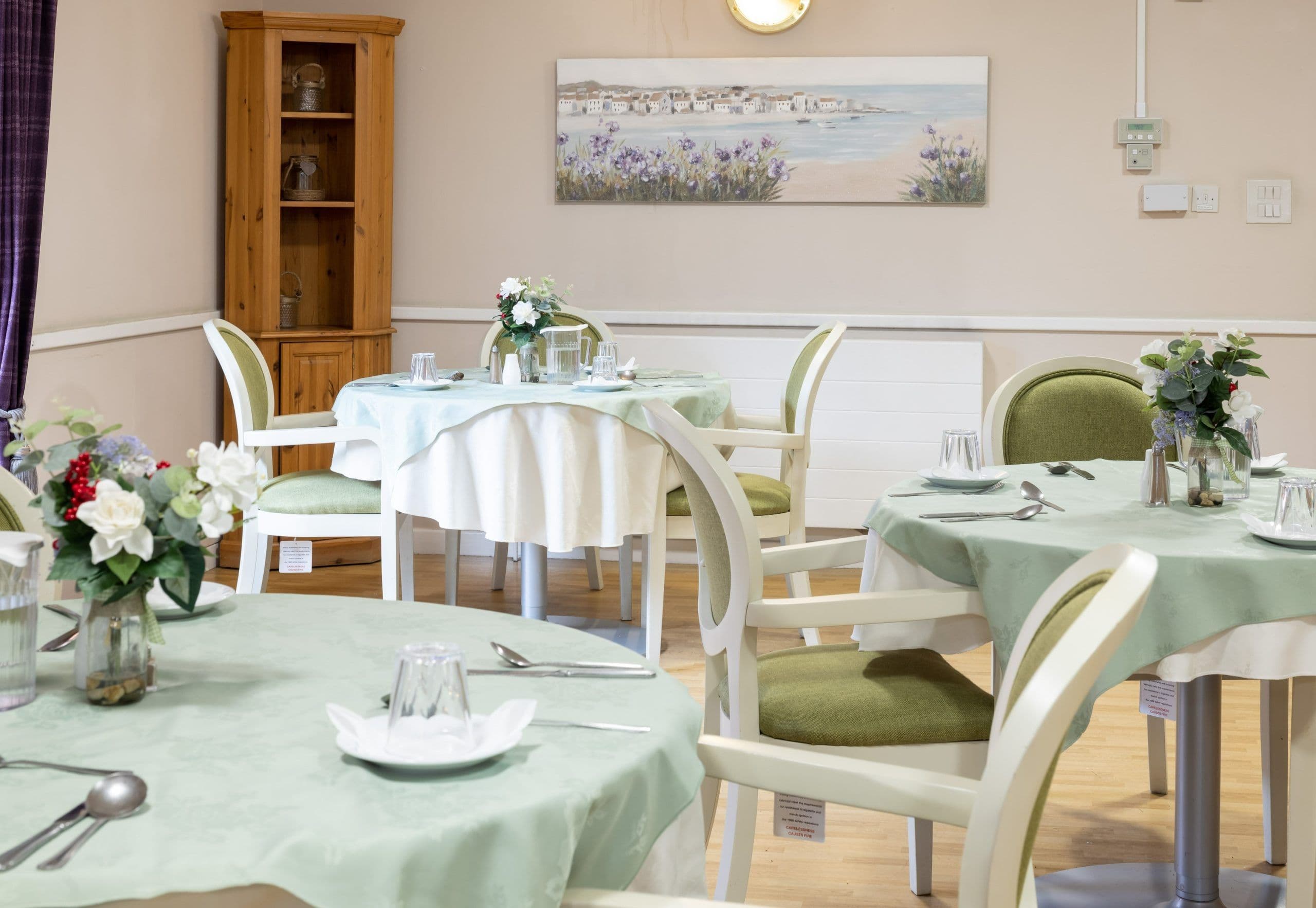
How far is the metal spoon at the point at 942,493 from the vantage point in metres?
2.54

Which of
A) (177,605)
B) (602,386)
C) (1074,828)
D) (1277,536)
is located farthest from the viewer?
(602,386)

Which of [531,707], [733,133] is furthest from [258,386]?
[531,707]

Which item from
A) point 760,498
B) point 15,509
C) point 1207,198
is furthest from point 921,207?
point 15,509

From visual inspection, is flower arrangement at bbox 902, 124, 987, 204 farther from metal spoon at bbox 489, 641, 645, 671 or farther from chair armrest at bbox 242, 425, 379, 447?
metal spoon at bbox 489, 641, 645, 671

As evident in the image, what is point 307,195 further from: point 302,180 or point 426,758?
point 426,758

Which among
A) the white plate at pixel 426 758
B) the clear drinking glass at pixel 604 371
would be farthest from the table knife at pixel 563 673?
the clear drinking glass at pixel 604 371

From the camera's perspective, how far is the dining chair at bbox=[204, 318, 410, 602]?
3846 millimetres

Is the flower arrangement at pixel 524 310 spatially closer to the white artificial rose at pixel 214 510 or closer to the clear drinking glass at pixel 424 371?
the clear drinking glass at pixel 424 371

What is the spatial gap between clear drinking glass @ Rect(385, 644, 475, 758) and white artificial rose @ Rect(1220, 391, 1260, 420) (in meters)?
1.74

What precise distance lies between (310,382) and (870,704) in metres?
3.71

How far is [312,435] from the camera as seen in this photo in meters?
3.88

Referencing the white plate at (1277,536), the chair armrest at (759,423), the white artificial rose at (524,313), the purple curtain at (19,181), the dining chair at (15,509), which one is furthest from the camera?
the chair armrest at (759,423)

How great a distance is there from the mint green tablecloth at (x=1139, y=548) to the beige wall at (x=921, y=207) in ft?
9.71

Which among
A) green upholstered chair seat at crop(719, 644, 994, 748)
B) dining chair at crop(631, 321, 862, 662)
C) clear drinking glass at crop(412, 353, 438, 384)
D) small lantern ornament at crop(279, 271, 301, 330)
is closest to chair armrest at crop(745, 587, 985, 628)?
green upholstered chair seat at crop(719, 644, 994, 748)
